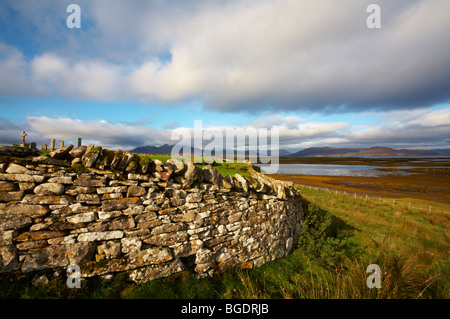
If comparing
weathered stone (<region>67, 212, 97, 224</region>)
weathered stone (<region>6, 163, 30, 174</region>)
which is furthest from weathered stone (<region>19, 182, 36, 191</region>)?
weathered stone (<region>67, 212, 97, 224</region>)

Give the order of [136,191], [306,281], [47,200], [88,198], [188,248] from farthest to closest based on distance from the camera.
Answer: [306,281], [188,248], [136,191], [88,198], [47,200]

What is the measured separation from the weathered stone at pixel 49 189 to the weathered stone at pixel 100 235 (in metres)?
1.01

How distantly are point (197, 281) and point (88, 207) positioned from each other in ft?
10.3

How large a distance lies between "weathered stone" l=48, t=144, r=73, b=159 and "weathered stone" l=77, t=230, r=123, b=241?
1.77 m

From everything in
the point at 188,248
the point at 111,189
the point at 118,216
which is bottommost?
the point at 188,248

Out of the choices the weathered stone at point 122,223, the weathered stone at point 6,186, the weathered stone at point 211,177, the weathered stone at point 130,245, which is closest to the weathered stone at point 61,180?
the weathered stone at point 6,186

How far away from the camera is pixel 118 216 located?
3924 millimetres

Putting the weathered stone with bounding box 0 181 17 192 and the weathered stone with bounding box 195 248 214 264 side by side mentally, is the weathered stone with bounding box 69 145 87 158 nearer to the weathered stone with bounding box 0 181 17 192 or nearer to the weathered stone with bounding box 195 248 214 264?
the weathered stone with bounding box 0 181 17 192

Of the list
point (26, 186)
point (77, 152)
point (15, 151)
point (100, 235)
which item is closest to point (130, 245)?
point (100, 235)

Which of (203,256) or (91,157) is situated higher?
(91,157)

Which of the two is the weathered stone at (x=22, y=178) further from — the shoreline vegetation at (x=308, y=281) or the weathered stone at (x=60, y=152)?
the shoreline vegetation at (x=308, y=281)

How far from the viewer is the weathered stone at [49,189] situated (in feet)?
11.1

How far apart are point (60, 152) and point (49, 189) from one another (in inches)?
31.9

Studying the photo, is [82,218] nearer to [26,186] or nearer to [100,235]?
[100,235]
